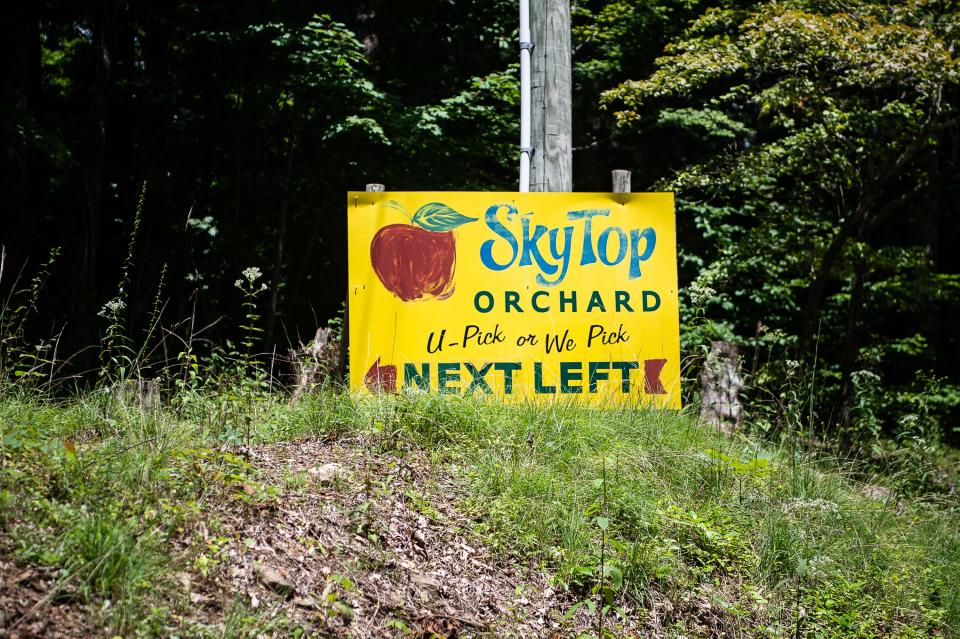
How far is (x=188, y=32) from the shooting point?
1314cm

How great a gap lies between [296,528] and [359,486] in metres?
0.52

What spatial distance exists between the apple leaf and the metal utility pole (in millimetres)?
885

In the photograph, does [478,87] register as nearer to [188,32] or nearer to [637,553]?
[188,32]

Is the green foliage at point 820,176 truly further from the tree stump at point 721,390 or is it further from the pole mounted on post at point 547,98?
the pole mounted on post at point 547,98

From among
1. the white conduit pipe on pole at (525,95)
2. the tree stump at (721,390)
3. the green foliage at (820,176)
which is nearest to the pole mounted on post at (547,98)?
the white conduit pipe on pole at (525,95)

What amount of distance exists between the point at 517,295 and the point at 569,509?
1.93 meters

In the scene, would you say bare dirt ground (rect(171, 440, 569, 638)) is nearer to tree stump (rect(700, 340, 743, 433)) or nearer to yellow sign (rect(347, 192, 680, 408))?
yellow sign (rect(347, 192, 680, 408))

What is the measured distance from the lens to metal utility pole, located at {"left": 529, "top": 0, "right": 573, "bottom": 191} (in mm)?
6340

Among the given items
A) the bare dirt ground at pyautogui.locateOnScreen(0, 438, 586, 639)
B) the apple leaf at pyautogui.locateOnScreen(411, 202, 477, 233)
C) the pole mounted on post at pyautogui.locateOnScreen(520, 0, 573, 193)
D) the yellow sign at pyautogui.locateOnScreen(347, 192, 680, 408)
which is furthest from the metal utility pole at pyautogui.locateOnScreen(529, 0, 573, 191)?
the bare dirt ground at pyautogui.locateOnScreen(0, 438, 586, 639)

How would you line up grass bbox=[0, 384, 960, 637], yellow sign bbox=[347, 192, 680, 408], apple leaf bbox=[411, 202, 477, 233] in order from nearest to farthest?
grass bbox=[0, 384, 960, 637] → yellow sign bbox=[347, 192, 680, 408] → apple leaf bbox=[411, 202, 477, 233]

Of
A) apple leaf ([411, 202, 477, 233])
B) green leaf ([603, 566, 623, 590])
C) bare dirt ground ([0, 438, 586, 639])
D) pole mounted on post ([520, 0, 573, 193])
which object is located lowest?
green leaf ([603, 566, 623, 590])

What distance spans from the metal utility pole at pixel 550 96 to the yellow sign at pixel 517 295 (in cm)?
56

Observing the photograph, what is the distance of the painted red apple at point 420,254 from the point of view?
5668 mm

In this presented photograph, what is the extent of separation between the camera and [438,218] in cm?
578
